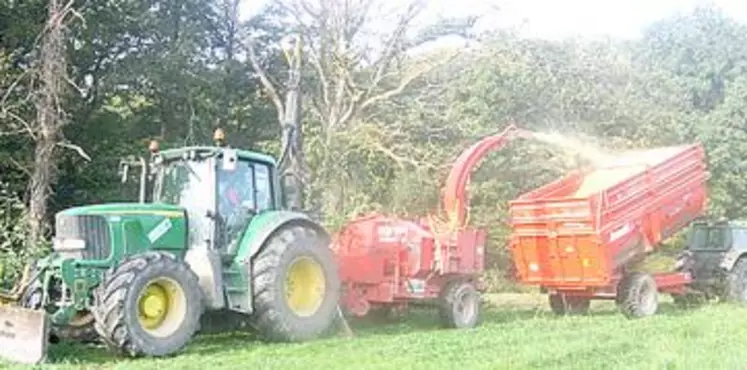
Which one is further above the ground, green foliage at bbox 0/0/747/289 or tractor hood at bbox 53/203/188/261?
green foliage at bbox 0/0/747/289

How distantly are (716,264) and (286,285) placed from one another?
26.9 feet

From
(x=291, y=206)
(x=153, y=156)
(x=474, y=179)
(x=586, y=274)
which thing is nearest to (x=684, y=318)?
(x=586, y=274)

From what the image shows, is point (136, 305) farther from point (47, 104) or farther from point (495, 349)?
point (47, 104)

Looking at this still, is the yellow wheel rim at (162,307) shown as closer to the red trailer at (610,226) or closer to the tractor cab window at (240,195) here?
the tractor cab window at (240,195)

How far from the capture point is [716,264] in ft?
53.0

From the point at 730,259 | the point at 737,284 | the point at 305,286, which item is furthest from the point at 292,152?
the point at 737,284

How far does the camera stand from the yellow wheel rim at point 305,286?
11234 millimetres

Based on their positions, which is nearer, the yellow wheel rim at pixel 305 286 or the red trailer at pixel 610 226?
the yellow wheel rim at pixel 305 286

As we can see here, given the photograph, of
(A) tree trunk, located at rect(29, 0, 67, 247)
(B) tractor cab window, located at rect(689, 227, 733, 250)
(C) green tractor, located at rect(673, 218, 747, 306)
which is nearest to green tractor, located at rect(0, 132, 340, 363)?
(A) tree trunk, located at rect(29, 0, 67, 247)

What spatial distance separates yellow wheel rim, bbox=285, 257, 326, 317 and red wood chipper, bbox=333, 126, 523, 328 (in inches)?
39.6

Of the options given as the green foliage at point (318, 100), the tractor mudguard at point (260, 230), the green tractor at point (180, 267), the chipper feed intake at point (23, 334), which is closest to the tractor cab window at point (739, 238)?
the green foliage at point (318, 100)

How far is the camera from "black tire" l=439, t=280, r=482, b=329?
13.1 metres

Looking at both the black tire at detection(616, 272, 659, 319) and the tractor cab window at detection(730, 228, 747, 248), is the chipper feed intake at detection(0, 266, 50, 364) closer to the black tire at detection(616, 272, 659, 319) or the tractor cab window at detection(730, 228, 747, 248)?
the black tire at detection(616, 272, 659, 319)

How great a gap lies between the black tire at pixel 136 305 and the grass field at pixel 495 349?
0.57ft
